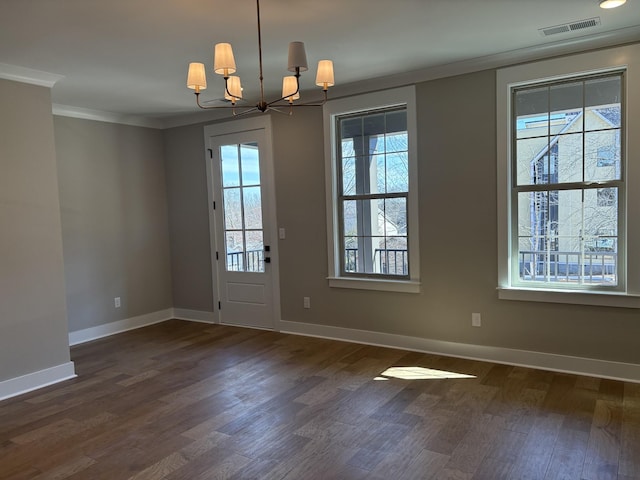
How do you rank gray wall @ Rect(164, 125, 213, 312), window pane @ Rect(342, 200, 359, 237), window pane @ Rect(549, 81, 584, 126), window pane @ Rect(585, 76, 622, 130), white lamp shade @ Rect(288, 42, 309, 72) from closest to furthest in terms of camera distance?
white lamp shade @ Rect(288, 42, 309, 72)
window pane @ Rect(585, 76, 622, 130)
window pane @ Rect(549, 81, 584, 126)
window pane @ Rect(342, 200, 359, 237)
gray wall @ Rect(164, 125, 213, 312)

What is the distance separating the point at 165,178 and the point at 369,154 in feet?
9.64

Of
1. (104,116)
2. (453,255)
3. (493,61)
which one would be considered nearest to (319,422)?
(453,255)

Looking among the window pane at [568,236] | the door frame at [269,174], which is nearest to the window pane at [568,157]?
the window pane at [568,236]

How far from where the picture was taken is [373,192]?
15.1 feet

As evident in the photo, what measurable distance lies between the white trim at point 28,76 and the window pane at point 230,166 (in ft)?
6.47

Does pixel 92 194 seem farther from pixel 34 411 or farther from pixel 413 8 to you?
pixel 413 8

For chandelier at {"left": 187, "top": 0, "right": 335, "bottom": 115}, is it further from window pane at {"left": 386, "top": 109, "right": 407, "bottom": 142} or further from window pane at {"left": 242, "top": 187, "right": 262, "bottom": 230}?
window pane at {"left": 242, "top": 187, "right": 262, "bottom": 230}

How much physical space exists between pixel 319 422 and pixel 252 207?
2943mm

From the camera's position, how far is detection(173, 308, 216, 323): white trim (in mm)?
5805

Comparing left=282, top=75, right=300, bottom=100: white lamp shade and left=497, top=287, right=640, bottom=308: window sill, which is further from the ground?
left=282, top=75, right=300, bottom=100: white lamp shade

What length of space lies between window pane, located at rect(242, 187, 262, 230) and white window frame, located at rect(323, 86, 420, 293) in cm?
95

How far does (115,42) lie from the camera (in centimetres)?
316

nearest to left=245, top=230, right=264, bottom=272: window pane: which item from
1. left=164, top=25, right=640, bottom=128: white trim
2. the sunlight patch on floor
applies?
left=164, top=25, right=640, bottom=128: white trim

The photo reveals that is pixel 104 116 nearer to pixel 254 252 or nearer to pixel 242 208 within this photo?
pixel 242 208
